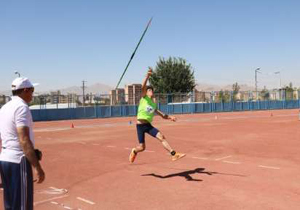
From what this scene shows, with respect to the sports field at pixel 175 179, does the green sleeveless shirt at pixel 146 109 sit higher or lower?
higher

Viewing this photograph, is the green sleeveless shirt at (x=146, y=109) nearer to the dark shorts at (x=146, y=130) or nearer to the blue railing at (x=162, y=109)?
the dark shorts at (x=146, y=130)

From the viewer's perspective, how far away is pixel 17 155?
3396 mm

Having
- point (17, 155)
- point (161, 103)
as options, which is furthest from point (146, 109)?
point (161, 103)

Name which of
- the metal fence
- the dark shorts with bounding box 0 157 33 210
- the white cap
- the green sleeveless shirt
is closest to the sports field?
the green sleeveless shirt

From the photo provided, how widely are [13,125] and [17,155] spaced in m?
0.31

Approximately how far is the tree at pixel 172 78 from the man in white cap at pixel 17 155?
187 feet

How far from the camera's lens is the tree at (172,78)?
60.4m

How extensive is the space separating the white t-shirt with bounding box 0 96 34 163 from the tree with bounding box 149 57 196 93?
57009 millimetres

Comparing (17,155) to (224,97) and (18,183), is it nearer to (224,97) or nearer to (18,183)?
(18,183)

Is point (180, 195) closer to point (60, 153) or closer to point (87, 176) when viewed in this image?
point (87, 176)

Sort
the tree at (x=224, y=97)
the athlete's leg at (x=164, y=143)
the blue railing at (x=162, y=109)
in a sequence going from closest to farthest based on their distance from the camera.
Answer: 1. the athlete's leg at (x=164, y=143)
2. the blue railing at (x=162, y=109)
3. the tree at (x=224, y=97)

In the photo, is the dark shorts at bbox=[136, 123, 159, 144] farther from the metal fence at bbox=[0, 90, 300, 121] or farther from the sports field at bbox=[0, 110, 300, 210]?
the metal fence at bbox=[0, 90, 300, 121]

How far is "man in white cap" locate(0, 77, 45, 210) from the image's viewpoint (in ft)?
11.0

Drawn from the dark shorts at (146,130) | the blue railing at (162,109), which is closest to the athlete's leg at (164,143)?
the dark shorts at (146,130)
